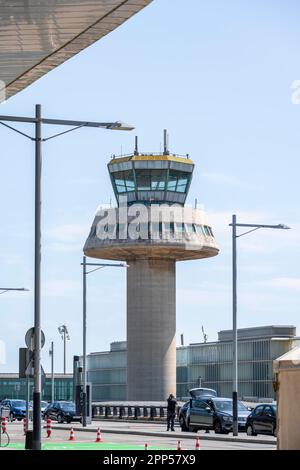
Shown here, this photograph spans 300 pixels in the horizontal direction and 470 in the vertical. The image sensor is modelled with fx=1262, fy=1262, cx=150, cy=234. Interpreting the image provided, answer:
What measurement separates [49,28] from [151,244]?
59913 mm

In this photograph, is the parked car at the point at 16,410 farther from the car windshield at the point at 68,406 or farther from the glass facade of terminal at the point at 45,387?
the glass facade of terminal at the point at 45,387

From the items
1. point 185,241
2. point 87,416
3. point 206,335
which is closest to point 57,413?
point 87,416

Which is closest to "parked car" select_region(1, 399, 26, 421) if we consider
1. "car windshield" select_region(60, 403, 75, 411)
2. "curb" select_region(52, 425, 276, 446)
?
"car windshield" select_region(60, 403, 75, 411)

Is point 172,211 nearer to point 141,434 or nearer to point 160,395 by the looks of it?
point 160,395

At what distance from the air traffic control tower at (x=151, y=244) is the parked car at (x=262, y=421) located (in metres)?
33.9

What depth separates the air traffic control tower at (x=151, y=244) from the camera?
85312mm

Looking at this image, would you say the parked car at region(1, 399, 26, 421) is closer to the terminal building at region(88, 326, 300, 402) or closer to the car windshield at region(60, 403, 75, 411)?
the car windshield at region(60, 403, 75, 411)

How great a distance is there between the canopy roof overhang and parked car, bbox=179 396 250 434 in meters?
27.9

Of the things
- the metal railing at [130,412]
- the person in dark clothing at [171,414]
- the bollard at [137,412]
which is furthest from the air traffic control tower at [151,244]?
the person in dark clothing at [171,414]

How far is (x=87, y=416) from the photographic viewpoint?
65.1 m

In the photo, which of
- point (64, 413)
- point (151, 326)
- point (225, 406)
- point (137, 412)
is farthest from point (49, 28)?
point (151, 326)

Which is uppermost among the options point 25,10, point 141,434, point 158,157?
point 158,157

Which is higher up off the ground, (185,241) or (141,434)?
(185,241)
